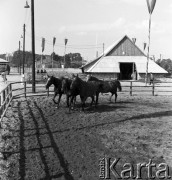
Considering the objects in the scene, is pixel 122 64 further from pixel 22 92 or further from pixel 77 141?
pixel 77 141

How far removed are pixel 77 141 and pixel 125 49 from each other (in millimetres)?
34736

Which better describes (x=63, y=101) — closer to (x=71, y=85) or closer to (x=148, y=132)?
(x=71, y=85)

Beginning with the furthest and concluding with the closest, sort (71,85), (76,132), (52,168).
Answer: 1. (71,85)
2. (76,132)
3. (52,168)

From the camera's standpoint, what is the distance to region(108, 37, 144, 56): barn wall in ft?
137

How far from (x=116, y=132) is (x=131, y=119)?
2.22 metres

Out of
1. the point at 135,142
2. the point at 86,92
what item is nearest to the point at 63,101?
the point at 86,92

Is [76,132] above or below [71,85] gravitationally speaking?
below

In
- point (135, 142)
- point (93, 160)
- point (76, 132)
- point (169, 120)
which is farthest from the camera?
point (169, 120)

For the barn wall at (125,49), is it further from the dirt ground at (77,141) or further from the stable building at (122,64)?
the dirt ground at (77,141)

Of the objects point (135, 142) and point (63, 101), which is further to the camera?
point (63, 101)

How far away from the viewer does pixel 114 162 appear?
6.80m

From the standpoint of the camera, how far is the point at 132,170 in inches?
252

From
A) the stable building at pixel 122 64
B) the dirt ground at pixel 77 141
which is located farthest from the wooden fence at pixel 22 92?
the stable building at pixel 122 64

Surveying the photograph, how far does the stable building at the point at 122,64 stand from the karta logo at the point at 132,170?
30659 millimetres
